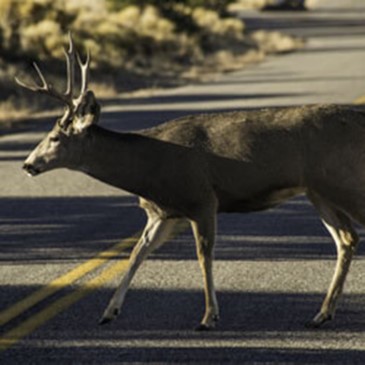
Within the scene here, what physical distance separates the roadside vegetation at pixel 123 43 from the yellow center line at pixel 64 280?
14029 millimetres

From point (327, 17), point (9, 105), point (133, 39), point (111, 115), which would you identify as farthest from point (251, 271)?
point (327, 17)

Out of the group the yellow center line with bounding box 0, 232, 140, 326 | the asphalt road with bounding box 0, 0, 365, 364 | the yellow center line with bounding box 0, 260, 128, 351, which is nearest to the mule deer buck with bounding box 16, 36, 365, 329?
the asphalt road with bounding box 0, 0, 365, 364

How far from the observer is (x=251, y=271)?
1168cm

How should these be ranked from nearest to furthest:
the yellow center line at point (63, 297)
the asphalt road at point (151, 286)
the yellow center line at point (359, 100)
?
the asphalt road at point (151, 286) → the yellow center line at point (63, 297) → the yellow center line at point (359, 100)

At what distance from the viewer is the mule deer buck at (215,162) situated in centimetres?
961

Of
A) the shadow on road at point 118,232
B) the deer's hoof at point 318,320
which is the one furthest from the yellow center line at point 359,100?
the deer's hoof at point 318,320

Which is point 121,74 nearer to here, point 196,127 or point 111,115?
point 111,115

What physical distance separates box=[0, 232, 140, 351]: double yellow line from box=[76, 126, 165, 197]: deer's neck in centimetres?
98

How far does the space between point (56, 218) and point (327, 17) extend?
74710mm

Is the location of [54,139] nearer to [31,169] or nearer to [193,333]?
[31,169]

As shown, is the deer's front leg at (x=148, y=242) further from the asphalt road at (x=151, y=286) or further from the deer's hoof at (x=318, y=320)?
the deer's hoof at (x=318, y=320)

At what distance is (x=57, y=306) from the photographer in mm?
10219

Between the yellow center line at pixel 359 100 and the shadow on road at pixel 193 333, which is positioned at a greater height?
the shadow on road at pixel 193 333

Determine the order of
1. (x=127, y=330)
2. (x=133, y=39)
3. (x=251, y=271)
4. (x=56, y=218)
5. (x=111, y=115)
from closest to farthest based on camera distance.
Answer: (x=127, y=330) → (x=251, y=271) → (x=56, y=218) → (x=111, y=115) → (x=133, y=39)
